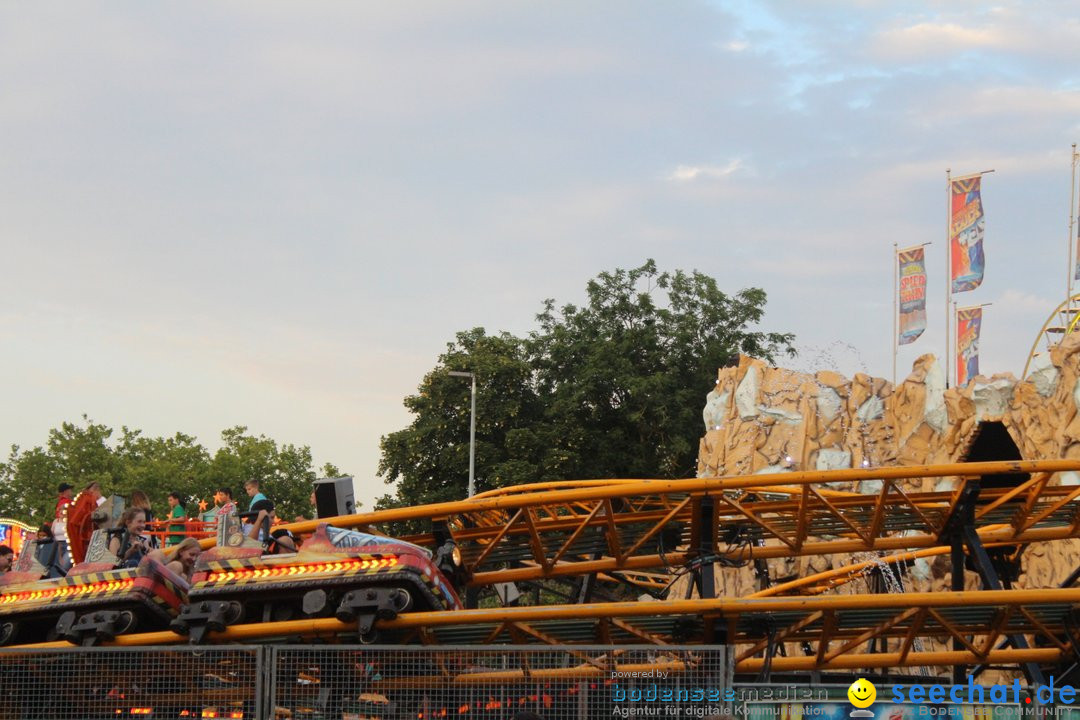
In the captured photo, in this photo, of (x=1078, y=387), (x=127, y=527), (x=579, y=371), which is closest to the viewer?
(x=127, y=527)

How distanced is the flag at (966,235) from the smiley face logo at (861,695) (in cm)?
2915

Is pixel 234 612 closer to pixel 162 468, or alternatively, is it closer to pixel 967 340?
pixel 967 340

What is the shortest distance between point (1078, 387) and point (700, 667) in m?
20.1

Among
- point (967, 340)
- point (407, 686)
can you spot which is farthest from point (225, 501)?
point (967, 340)

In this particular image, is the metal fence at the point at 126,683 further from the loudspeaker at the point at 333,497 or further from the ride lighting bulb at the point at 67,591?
the loudspeaker at the point at 333,497

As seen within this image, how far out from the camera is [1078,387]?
26.8m

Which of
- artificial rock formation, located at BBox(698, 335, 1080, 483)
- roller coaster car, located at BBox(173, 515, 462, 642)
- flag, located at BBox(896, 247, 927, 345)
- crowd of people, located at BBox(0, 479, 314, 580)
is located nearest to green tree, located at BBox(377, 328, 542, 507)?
artificial rock formation, located at BBox(698, 335, 1080, 483)

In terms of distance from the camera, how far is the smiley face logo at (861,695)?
923 cm

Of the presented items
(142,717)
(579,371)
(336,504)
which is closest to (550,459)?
(579,371)

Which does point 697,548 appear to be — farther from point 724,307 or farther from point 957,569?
point 724,307

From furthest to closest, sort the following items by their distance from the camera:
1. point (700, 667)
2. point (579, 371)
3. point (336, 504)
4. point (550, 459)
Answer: point (579, 371)
point (550, 459)
point (336, 504)
point (700, 667)

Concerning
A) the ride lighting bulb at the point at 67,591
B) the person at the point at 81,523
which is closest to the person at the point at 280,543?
the ride lighting bulb at the point at 67,591

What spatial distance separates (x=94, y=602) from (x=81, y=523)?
252cm

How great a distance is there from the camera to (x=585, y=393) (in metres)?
44.5
